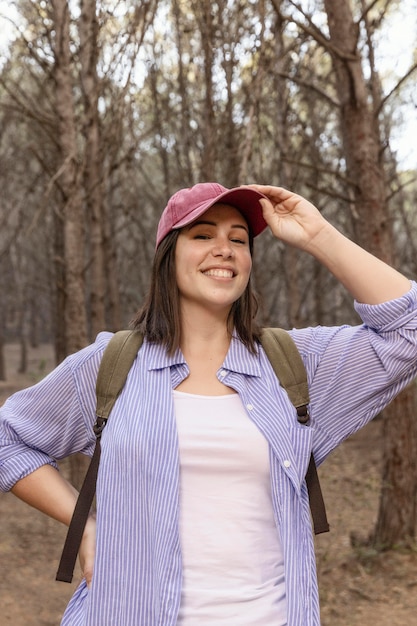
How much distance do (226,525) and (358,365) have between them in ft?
1.63

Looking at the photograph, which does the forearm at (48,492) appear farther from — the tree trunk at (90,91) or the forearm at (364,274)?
the tree trunk at (90,91)

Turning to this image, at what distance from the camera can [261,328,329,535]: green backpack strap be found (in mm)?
1906

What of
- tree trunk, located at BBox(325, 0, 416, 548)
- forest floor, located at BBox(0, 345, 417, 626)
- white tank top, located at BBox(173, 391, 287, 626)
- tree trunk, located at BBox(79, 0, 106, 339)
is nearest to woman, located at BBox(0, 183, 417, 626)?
white tank top, located at BBox(173, 391, 287, 626)

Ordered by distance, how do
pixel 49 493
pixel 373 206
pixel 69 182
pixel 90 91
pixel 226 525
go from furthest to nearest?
pixel 90 91, pixel 69 182, pixel 373 206, pixel 49 493, pixel 226 525

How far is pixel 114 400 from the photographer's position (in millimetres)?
1904

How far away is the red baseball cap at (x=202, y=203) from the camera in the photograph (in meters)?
1.97

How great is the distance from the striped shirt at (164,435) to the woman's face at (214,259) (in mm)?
142

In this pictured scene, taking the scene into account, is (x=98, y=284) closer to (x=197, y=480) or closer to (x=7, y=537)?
(x=7, y=537)

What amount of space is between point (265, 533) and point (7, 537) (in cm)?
606

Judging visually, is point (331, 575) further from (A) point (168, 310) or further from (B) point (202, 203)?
(B) point (202, 203)

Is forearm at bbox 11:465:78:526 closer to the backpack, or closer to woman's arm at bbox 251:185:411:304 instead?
the backpack

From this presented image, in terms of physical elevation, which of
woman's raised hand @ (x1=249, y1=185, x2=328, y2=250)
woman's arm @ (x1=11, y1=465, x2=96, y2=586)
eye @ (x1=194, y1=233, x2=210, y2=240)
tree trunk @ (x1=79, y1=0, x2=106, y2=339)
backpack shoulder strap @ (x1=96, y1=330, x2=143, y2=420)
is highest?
tree trunk @ (x1=79, y1=0, x2=106, y2=339)

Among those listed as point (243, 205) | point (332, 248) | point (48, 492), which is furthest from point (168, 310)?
point (48, 492)

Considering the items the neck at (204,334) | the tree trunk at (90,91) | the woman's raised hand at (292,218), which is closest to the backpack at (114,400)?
the neck at (204,334)
